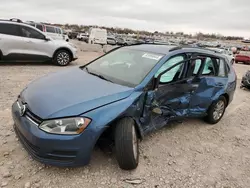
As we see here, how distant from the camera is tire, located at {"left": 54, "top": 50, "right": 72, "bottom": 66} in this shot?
9.77 meters

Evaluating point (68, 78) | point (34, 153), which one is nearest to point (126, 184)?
point (34, 153)

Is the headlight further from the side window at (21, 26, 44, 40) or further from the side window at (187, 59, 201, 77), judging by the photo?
the side window at (21, 26, 44, 40)

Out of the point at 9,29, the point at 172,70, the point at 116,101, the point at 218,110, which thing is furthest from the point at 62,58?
the point at 116,101

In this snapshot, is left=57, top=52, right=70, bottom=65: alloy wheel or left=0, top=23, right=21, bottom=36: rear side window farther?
left=57, top=52, right=70, bottom=65: alloy wheel

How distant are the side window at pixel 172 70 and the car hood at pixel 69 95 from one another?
72 centimetres

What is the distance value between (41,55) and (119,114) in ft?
24.0

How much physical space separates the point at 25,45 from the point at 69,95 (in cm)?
674

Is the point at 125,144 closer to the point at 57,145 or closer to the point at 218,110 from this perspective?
the point at 57,145

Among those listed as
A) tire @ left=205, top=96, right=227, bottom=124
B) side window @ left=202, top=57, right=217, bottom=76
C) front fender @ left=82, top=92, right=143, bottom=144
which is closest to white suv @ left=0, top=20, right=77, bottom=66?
side window @ left=202, top=57, right=217, bottom=76

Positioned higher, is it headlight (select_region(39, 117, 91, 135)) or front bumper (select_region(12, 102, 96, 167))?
headlight (select_region(39, 117, 91, 135))

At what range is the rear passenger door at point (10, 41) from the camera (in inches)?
331

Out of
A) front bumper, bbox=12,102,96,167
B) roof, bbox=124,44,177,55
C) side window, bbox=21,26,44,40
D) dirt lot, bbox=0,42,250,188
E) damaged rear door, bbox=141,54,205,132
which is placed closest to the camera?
front bumper, bbox=12,102,96,167

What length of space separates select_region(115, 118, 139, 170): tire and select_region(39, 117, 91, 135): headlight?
44cm

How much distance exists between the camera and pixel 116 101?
2.96 meters
